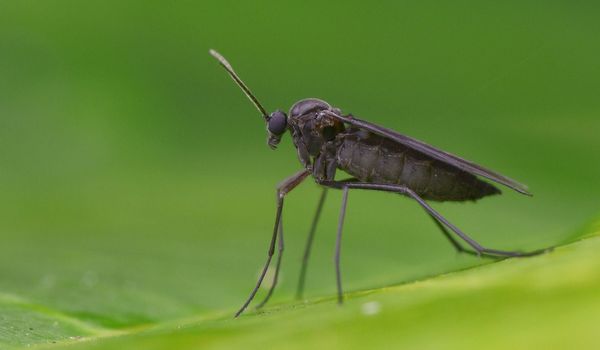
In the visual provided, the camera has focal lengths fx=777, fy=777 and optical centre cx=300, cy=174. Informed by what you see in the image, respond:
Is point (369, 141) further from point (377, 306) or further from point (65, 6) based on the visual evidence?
point (65, 6)

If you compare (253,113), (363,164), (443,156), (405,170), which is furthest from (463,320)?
(253,113)

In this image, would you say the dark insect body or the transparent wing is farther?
the dark insect body

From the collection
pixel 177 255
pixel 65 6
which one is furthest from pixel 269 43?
pixel 177 255

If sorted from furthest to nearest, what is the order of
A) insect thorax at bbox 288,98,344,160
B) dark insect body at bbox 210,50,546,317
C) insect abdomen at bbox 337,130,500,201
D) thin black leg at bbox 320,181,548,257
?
insect thorax at bbox 288,98,344,160
insect abdomen at bbox 337,130,500,201
dark insect body at bbox 210,50,546,317
thin black leg at bbox 320,181,548,257

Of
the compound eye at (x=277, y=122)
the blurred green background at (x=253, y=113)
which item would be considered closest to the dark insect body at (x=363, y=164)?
the compound eye at (x=277, y=122)

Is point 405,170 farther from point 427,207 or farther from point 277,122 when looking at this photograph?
point 277,122

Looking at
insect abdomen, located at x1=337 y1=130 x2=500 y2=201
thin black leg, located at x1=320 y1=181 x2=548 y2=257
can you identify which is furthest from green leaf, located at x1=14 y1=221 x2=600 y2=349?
insect abdomen, located at x1=337 y1=130 x2=500 y2=201

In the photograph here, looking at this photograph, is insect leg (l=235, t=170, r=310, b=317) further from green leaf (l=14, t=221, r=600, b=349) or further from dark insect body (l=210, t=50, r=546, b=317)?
green leaf (l=14, t=221, r=600, b=349)

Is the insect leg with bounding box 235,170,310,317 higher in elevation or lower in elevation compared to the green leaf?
higher
